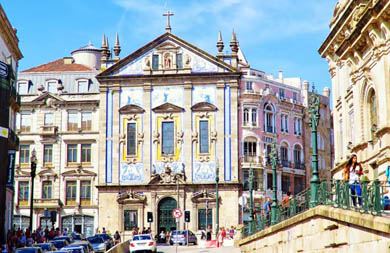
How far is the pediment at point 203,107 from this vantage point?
68.1m

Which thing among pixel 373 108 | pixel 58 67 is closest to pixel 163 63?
pixel 58 67

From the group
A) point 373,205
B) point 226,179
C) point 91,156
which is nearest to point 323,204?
point 373,205

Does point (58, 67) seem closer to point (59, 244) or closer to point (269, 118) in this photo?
point (269, 118)

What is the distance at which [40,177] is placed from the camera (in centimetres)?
7238

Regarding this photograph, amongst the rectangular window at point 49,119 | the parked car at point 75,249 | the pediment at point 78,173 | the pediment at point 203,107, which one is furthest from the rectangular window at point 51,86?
the parked car at point 75,249

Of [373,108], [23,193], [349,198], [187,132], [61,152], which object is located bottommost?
[349,198]

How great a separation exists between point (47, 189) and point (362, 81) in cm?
4240

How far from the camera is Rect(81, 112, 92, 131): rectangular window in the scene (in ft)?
239

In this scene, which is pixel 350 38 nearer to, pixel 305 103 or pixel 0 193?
pixel 0 193

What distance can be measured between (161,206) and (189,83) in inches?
435

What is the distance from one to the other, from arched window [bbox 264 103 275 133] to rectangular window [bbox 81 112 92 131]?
1722 cm

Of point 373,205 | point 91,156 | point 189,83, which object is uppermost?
point 189,83

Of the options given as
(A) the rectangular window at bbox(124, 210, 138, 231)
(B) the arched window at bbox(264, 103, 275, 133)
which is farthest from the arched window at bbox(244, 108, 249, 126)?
(A) the rectangular window at bbox(124, 210, 138, 231)

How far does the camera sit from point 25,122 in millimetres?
74250
